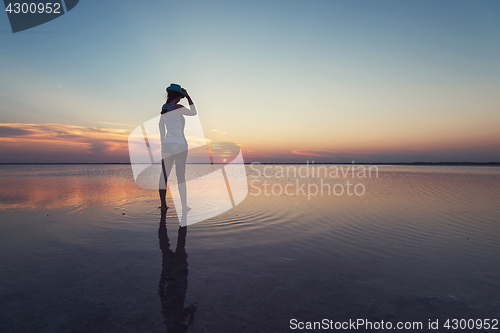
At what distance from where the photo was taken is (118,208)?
20.4 feet

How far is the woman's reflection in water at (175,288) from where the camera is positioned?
5.80 feet

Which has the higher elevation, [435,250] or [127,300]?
[127,300]

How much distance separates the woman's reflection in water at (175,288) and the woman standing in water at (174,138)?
2.55 metres

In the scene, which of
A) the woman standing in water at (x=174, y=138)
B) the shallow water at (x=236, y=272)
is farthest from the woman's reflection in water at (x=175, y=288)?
the woman standing in water at (x=174, y=138)

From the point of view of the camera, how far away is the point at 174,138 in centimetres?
594

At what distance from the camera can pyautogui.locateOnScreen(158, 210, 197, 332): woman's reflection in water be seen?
177 centimetres

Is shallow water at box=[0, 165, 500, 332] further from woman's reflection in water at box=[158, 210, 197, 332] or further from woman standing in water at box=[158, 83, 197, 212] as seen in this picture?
woman standing in water at box=[158, 83, 197, 212]

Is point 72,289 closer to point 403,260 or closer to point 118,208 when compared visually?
point 403,260

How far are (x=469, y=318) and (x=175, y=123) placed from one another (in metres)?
6.01

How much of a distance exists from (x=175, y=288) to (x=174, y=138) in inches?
171

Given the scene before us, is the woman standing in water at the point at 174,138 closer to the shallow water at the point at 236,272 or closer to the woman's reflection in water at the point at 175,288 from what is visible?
the shallow water at the point at 236,272

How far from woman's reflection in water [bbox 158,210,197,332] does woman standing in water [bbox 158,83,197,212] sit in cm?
255

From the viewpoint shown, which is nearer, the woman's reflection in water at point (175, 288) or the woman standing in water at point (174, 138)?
the woman's reflection in water at point (175, 288)

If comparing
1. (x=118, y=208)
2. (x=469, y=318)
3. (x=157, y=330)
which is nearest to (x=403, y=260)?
(x=469, y=318)
